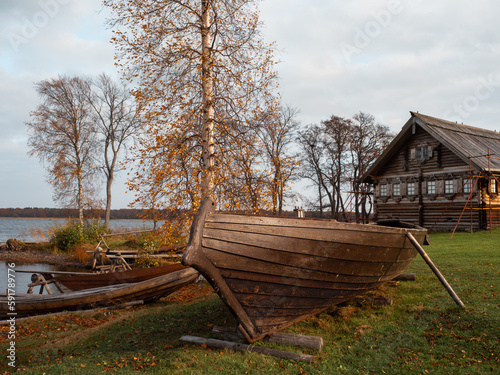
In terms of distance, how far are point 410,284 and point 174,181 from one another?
6.59 meters

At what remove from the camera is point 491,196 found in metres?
21.9

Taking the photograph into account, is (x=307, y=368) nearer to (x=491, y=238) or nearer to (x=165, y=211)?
(x=165, y=211)

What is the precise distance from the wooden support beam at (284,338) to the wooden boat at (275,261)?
0.47 ft

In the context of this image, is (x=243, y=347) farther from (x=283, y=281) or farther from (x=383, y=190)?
(x=383, y=190)

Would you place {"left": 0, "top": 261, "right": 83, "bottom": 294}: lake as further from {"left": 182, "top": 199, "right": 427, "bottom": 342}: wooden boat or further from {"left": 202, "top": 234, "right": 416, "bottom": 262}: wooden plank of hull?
{"left": 202, "top": 234, "right": 416, "bottom": 262}: wooden plank of hull

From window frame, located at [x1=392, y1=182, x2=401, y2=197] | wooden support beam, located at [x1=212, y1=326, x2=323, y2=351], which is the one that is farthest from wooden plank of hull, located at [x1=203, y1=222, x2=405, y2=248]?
window frame, located at [x1=392, y1=182, x2=401, y2=197]

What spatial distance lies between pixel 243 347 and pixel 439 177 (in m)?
22.4

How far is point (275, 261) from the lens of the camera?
16.2 feet

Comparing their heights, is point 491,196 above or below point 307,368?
above

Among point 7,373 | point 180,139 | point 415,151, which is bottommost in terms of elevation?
point 7,373

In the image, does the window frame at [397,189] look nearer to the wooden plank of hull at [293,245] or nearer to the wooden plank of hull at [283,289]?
the wooden plank of hull at [293,245]

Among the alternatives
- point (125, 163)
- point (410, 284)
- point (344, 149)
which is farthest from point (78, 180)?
point (410, 284)

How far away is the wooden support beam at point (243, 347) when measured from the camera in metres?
4.96

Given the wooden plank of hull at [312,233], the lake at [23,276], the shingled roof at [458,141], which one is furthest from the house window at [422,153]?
the lake at [23,276]
